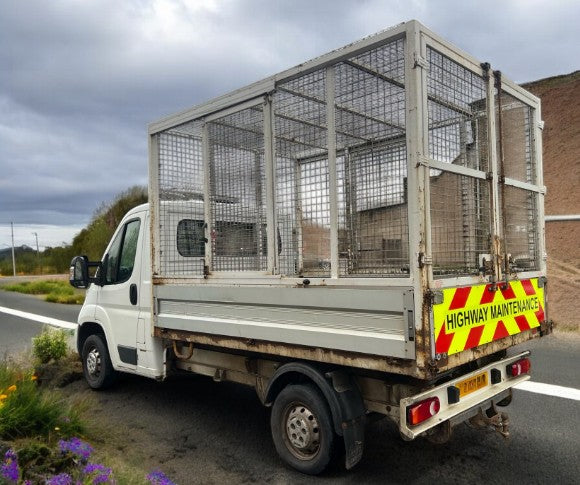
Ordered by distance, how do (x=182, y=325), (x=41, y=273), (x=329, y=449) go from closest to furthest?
(x=329, y=449) → (x=182, y=325) → (x=41, y=273)

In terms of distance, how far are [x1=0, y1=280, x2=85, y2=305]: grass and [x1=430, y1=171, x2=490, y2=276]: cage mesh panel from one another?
18357 millimetres

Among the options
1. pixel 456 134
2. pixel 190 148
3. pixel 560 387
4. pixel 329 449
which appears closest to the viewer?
pixel 329 449

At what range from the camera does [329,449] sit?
3697 mm

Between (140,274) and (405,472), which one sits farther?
(140,274)

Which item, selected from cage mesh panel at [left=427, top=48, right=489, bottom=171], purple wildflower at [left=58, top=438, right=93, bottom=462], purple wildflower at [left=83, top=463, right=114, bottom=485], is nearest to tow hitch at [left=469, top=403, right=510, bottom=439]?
cage mesh panel at [left=427, top=48, right=489, bottom=171]

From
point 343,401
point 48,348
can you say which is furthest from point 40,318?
point 343,401

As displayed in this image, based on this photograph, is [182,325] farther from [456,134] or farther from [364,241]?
[456,134]

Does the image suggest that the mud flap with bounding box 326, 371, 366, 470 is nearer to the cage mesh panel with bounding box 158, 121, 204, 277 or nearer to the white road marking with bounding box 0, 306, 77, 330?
the cage mesh panel with bounding box 158, 121, 204, 277

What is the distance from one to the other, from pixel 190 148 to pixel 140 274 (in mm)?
1393

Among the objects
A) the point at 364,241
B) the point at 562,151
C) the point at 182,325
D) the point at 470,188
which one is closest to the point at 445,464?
the point at 364,241

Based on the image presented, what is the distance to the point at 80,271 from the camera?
5.90 m

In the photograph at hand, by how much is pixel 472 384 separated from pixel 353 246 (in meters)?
1.37

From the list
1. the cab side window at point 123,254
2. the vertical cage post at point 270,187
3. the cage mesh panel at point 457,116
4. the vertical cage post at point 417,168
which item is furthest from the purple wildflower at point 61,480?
the cage mesh panel at point 457,116

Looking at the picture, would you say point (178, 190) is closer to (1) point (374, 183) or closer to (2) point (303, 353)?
(1) point (374, 183)
